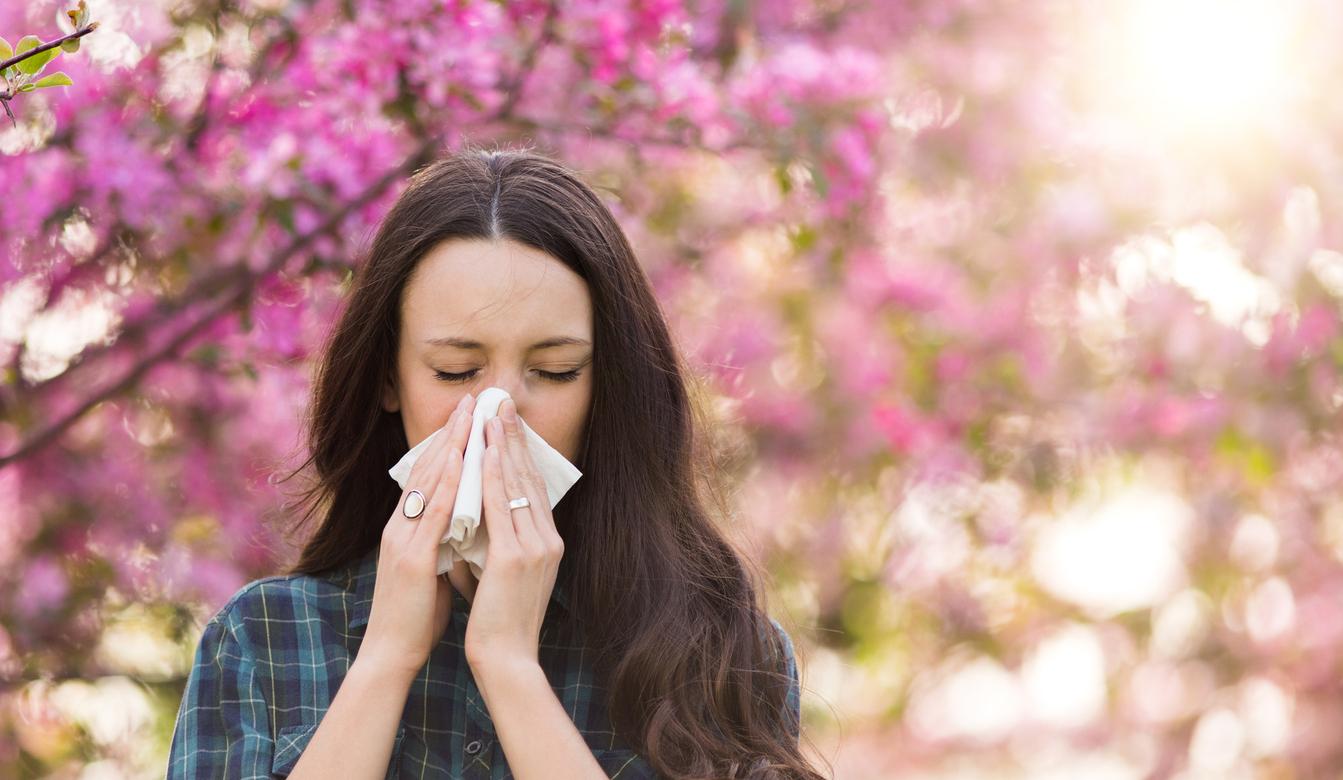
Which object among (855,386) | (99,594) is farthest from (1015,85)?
(99,594)

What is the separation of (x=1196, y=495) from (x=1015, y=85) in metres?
1.56

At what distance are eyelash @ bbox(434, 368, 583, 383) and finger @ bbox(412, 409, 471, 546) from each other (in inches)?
3.1

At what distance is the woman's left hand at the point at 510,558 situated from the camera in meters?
2.04

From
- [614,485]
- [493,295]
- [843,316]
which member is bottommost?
[614,485]

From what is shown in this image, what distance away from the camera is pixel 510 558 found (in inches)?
81.0

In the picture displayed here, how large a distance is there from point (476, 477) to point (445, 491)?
4 cm

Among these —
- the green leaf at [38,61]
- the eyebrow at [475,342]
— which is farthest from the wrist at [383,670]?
the green leaf at [38,61]

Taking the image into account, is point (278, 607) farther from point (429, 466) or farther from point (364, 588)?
point (429, 466)

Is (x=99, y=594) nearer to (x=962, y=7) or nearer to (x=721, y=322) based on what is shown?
(x=721, y=322)

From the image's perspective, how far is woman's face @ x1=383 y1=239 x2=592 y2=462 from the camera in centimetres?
212

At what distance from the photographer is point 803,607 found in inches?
200

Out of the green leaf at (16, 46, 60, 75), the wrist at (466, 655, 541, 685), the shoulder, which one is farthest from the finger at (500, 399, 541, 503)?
the green leaf at (16, 46, 60, 75)

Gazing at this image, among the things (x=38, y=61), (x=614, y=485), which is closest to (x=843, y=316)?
(x=614, y=485)

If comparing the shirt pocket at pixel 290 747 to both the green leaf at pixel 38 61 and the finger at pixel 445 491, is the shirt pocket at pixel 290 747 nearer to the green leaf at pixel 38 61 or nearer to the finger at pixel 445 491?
the finger at pixel 445 491
